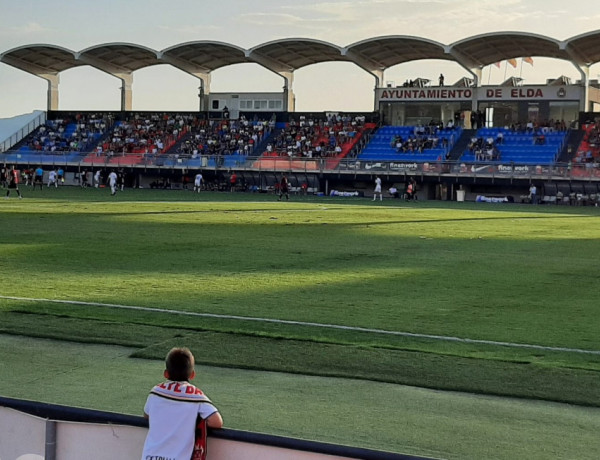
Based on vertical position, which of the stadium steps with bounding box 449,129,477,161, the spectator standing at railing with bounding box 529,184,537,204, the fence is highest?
the stadium steps with bounding box 449,129,477,161

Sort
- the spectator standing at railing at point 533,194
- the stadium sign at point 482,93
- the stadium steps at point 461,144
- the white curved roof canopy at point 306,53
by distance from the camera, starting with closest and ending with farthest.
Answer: the spectator standing at railing at point 533,194 → the stadium steps at point 461,144 → the white curved roof canopy at point 306,53 → the stadium sign at point 482,93

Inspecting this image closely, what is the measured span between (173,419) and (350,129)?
7100cm

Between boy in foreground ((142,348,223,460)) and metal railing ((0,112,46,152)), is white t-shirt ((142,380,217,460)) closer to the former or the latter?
boy in foreground ((142,348,223,460))

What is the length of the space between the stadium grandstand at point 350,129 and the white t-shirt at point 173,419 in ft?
184

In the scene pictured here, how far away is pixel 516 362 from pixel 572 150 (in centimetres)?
5737

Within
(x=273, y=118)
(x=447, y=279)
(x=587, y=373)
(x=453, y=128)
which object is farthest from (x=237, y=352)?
(x=273, y=118)

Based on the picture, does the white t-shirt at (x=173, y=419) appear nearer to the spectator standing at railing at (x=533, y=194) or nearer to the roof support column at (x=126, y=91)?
the spectator standing at railing at (x=533, y=194)

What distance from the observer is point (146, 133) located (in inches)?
3201

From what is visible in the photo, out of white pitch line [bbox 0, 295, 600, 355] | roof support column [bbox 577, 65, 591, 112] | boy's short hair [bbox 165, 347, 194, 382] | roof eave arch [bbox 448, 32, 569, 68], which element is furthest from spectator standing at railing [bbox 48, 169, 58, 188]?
boy's short hair [bbox 165, 347, 194, 382]

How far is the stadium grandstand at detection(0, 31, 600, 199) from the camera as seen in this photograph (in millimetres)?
65375

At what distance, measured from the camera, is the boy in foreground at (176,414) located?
5328 millimetres

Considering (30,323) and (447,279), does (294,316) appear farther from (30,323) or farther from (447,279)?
(447,279)

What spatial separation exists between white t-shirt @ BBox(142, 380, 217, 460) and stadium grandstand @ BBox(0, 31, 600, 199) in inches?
2208

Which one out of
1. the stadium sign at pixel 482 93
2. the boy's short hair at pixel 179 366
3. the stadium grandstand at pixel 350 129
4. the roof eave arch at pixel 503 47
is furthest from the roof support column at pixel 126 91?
the boy's short hair at pixel 179 366
